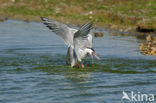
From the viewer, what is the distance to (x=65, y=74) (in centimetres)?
1170

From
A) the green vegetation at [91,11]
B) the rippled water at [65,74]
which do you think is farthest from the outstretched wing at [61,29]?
the green vegetation at [91,11]

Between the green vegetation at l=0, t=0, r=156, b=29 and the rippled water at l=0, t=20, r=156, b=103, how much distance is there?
5.93 m

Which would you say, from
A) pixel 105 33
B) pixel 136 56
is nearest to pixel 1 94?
pixel 136 56

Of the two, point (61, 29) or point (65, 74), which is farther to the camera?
point (61, 29)

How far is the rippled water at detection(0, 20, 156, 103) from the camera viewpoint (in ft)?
31.1

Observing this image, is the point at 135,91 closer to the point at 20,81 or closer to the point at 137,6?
the point at 20,81

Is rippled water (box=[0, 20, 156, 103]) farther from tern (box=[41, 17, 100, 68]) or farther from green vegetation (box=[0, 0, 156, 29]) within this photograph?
green vegetation (box=[0, 0, 156, 29])

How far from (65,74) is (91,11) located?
612 inches

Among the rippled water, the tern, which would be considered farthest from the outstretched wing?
the rippled water

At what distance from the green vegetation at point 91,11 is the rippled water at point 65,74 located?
19.5ft

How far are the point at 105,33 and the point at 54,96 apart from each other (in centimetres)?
1244

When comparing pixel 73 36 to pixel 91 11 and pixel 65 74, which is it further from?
pixel 91 11

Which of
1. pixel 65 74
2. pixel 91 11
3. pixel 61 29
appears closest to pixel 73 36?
pixel 61 29

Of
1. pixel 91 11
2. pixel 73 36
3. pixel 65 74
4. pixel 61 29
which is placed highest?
pixel 61 29
